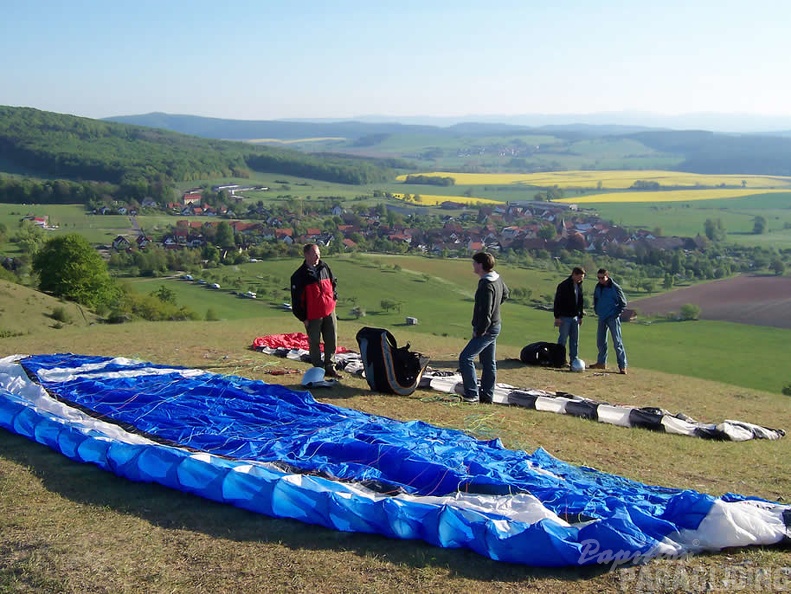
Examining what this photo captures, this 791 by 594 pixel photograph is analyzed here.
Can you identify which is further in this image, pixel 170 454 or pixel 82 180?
pixel 82 180

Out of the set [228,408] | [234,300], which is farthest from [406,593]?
[234,300]

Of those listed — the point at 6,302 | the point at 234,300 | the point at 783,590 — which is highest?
the point at 783,590

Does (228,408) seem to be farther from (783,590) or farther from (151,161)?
(151,161)

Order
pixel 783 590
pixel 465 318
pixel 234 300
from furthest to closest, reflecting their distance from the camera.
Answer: pixel 234 300
pixel 465 318
pixel 783 590

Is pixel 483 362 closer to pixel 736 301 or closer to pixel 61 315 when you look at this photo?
pixel 61 315

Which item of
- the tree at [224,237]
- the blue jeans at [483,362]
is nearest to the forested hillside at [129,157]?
the tree at [224,237]

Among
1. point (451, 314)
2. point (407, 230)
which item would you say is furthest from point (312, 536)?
point (407, 230)

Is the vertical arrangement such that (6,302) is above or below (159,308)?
above

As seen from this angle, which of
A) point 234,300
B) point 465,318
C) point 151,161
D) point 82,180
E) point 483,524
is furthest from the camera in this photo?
point 151,161
